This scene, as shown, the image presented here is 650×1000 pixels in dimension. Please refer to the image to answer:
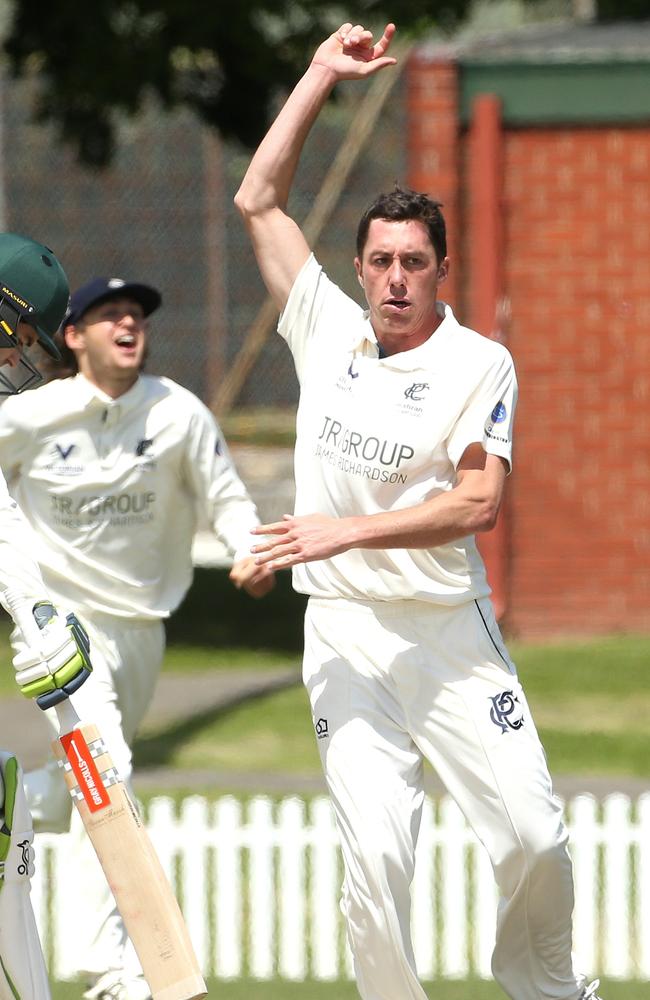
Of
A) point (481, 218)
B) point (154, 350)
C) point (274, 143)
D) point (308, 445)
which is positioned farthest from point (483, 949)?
point (154, 350)

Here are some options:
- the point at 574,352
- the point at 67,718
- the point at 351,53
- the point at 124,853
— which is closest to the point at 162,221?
the point at 574,352

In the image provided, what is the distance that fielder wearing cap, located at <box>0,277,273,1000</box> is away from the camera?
20.8ft

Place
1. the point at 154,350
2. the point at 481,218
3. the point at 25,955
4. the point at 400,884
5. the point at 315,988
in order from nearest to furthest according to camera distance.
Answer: the point at 25,955
the point at 400,884
the point at 315,988
the point at 481,218
the point at 154,350

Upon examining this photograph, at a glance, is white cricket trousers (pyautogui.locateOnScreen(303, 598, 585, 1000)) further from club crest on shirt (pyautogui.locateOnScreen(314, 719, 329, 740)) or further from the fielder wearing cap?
the fielder wearing cap

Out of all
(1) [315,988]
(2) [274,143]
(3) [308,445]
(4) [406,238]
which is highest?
(2) [274,143]

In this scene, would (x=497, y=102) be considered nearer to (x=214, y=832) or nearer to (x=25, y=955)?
(x=214, y=832)

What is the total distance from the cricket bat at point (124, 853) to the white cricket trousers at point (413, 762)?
695mm

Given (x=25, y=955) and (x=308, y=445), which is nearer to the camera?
(x=25, y=955)

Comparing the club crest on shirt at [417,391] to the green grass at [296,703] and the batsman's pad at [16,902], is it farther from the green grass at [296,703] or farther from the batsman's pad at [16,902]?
the green grass at [296,703]

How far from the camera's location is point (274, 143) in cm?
532

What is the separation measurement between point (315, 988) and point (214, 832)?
722 mm

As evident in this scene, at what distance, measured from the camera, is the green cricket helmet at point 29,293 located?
4.64 meters

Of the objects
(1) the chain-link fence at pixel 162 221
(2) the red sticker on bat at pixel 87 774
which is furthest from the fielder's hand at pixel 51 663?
(1) the chain-link fence at pixel 162 221

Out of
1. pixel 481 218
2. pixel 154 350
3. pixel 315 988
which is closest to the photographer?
pixel 315 988
